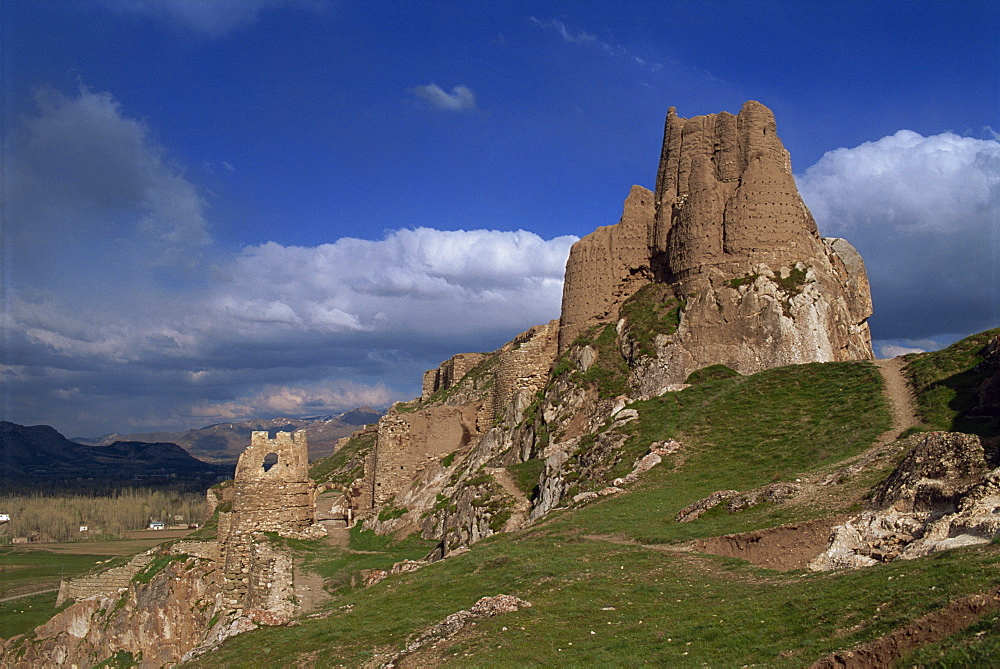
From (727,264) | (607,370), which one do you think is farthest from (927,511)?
(727,264)

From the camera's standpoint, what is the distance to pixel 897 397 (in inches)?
1130

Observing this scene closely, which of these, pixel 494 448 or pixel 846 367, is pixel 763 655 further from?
pixel 494 448

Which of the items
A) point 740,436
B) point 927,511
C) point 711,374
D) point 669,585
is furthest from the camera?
point 711,374

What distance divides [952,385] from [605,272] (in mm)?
23009

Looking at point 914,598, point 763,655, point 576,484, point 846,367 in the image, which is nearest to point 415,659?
point 763,655

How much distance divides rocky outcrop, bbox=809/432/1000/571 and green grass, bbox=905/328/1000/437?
7.26 metres

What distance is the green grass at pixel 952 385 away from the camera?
23828mm

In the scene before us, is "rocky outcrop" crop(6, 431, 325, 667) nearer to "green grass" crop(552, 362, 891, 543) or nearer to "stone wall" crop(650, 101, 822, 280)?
"green grass" crop(552, 362, 891, 543)

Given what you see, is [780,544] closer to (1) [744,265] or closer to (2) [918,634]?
(2) [918,634]

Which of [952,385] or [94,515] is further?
[94,515]

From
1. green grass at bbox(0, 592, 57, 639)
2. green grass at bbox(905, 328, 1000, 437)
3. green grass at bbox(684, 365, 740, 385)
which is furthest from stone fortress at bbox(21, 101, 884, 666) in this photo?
green grass at bbox(0, 592, 57, 639)

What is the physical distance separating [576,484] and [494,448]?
12.1 meters

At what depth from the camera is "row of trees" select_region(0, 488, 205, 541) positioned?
16675cm

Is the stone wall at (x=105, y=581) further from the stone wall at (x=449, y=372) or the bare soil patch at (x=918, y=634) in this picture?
the bare soil patch at (x=918, y=634)
